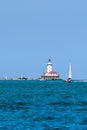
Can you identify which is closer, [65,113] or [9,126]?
[9,126]

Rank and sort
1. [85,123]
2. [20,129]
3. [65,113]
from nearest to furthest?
1. [20,129]
2. [85,123]
3. [65,113]

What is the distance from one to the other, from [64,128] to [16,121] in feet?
18.4

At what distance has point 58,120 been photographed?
53.7m

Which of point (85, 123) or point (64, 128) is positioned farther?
point (85, 123)

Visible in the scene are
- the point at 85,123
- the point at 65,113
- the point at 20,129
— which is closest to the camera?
the point at 20,129

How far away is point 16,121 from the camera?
52.6 meters

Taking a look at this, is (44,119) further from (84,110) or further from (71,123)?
(84,110)

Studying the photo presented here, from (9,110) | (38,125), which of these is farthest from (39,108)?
(38,125)

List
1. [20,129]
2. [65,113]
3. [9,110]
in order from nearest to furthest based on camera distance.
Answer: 1. [20,129]
2. [65,113]
3. [9,110]

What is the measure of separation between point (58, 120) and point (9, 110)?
475 inches

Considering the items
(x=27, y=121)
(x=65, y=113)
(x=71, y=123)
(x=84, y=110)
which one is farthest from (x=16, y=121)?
(x=84, y=110)

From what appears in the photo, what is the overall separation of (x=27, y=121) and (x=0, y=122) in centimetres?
237

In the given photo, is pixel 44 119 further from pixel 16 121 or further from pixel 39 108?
pixel 39 108

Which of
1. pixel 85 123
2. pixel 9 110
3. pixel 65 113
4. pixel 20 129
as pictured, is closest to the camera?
pixel 20 129
